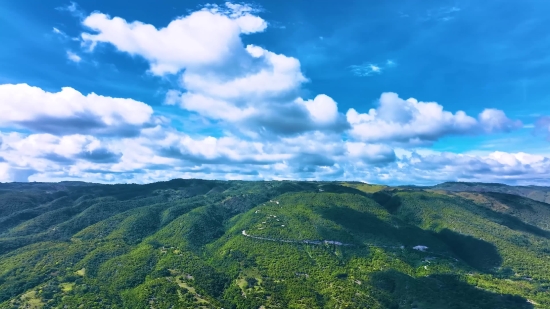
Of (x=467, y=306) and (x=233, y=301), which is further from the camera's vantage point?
(x=233, y=301)

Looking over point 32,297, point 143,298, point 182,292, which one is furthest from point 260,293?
point 32,297

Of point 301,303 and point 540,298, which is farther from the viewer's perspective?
point 540,298

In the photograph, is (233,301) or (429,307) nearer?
(429,307)

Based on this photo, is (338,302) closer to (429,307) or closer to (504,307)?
(429,307)

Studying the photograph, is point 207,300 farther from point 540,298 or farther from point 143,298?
point 540,298

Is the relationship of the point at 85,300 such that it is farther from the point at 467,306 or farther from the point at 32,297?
the point at 467,306

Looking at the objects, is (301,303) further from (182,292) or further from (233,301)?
(182,292)

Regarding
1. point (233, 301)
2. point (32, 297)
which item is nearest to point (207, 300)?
point (233, 301)

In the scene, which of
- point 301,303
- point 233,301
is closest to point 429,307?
point 301,303
